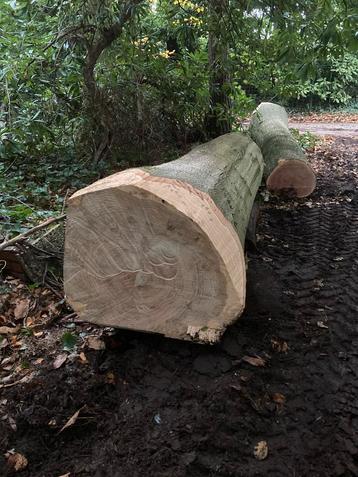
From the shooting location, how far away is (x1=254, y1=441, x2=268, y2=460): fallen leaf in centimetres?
168

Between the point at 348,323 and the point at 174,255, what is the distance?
1208 millimetres

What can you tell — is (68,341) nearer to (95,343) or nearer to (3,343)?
(95,343)

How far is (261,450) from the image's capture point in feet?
5.58

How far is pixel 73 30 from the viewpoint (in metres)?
4.15

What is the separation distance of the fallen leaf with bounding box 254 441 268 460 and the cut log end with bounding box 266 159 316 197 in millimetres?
3358

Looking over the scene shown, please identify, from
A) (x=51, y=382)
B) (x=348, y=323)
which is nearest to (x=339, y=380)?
(x=348, y=323)

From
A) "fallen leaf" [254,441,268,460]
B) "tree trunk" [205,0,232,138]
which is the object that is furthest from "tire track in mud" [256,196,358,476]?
"tree trunk" [205,0,232,138]

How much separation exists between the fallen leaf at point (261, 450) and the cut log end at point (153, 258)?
20.0 inches

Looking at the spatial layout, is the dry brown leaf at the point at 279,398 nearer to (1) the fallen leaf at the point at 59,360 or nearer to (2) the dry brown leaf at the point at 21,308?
(1) the fallen leaf at the point at 59,360

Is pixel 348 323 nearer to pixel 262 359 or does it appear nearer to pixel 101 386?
pixel 262 359

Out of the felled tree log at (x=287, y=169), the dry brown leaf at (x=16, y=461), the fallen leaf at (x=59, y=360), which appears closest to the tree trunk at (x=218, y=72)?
the felled tree log at (x=287, y=169)

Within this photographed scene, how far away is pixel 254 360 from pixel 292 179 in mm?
2985

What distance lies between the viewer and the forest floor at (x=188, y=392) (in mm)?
1688

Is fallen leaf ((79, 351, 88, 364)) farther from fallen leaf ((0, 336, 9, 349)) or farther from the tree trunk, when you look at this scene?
the tree trunk
